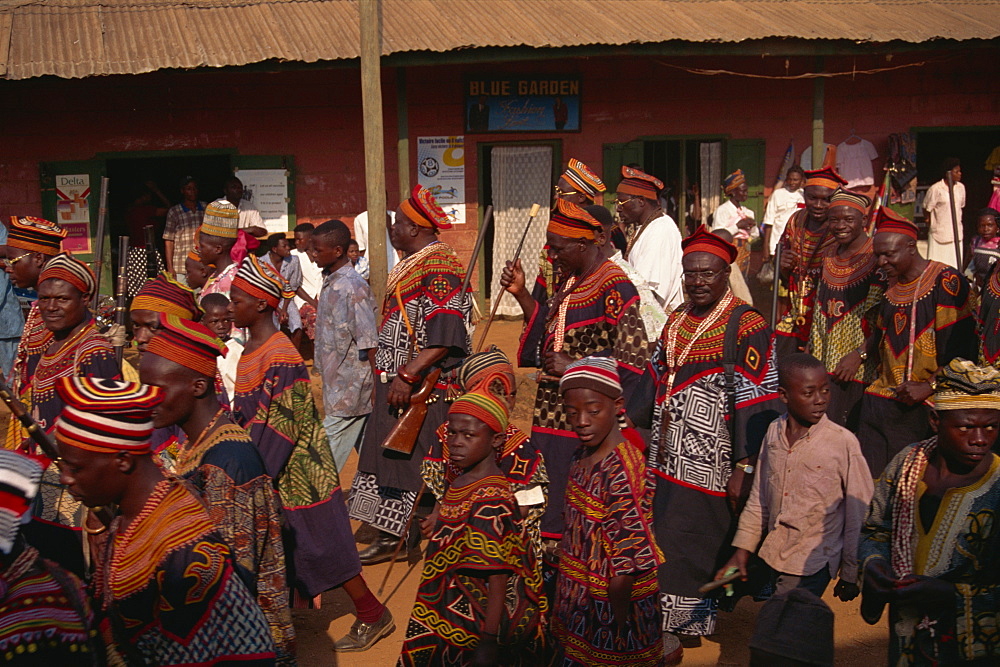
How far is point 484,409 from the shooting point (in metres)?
4.07

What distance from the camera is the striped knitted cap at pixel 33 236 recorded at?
5891 mm

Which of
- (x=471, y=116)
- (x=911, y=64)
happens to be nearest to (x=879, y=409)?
(x=471, y=116)

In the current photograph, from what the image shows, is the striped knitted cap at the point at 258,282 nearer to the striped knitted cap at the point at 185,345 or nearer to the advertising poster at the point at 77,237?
the striped knitted cap at the point at 185,345

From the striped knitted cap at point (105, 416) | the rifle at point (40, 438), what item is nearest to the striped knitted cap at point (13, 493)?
the striped knitted cap at point (105, 416)

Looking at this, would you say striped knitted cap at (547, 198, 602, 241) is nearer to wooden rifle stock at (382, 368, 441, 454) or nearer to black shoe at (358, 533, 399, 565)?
wooden rifle stock at (382, 368, 441, 454)

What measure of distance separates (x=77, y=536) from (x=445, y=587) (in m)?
1.40

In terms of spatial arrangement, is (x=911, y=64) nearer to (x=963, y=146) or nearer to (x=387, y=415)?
(x=963, y=146)

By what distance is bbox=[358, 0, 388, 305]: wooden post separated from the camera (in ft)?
31.5

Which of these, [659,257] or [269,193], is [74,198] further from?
[659,257]

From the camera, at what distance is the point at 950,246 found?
14.6 metres

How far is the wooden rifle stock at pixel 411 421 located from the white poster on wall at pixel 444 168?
7584mm

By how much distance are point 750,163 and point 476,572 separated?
11739 millimetres

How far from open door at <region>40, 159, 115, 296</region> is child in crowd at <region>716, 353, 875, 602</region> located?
9.80m

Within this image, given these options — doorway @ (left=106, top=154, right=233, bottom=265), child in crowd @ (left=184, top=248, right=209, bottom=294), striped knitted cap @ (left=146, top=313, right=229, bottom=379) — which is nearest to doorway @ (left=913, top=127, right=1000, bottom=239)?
doorway @ (left=106, top=154, right=233, bottom=265)
